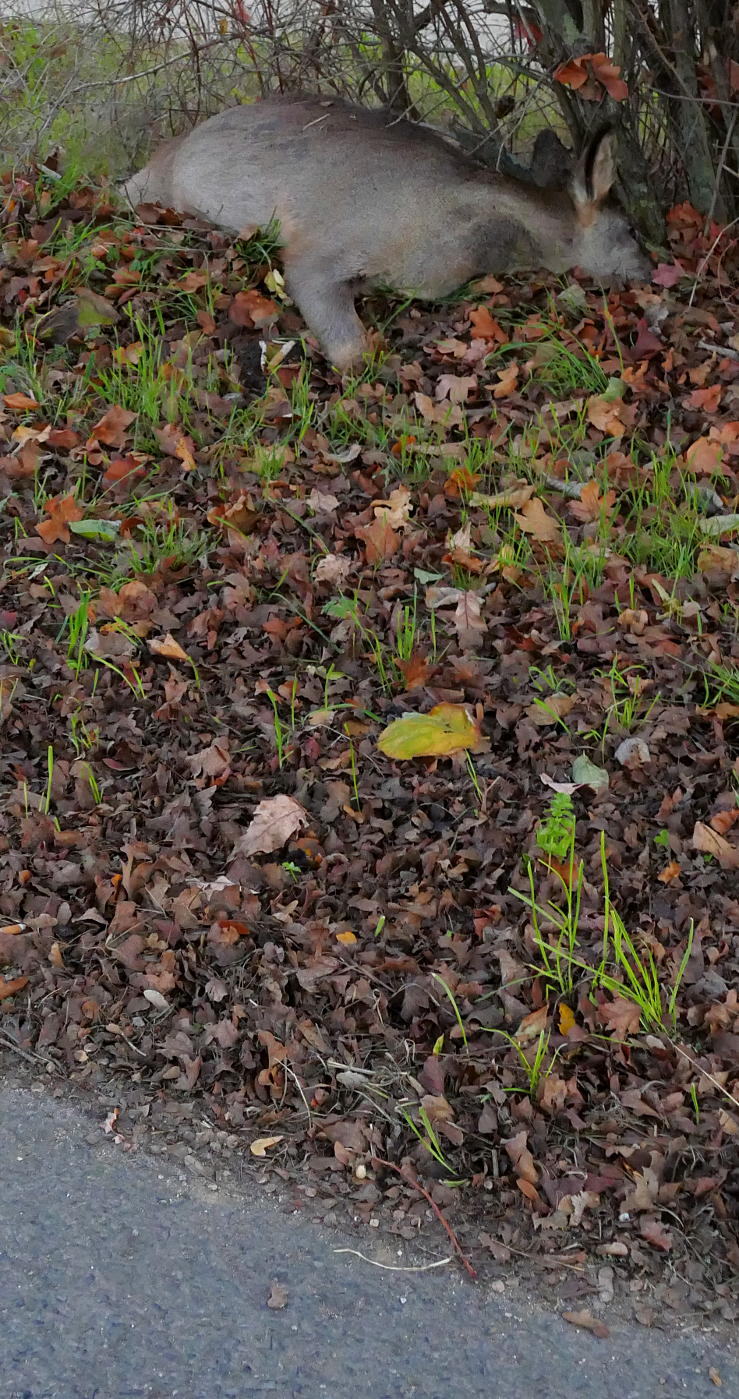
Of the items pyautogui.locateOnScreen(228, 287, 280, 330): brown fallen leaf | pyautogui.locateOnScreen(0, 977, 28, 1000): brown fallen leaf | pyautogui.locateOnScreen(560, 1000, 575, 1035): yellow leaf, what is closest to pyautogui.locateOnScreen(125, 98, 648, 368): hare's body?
pyautogui.locateOnScreen(228, 287, 280, 330): brown fallen leaf

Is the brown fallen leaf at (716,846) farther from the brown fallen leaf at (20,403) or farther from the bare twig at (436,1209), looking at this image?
the brown fallen leaf at (20,403)

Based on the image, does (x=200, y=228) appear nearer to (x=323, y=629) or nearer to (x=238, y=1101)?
(x=323, y=629)

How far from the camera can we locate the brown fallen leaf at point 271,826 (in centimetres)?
308

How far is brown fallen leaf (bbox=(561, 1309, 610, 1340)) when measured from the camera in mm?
2184

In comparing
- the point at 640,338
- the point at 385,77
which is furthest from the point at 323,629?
the point at 385,77

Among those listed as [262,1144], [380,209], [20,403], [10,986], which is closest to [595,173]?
[380,209]

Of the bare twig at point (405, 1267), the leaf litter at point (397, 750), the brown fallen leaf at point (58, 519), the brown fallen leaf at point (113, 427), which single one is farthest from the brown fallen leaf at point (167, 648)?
the bare twig at point (405, 1267)

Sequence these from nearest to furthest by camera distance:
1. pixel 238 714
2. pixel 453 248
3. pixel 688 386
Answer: pixel 238 714 → pixel 688 386 → pixel 453 248

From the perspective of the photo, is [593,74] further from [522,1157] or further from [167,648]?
[522,1157]

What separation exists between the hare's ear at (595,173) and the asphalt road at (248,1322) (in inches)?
156

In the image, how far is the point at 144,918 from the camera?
293 cm

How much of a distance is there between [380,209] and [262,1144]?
12.2ft

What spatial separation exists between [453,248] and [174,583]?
2.01 m

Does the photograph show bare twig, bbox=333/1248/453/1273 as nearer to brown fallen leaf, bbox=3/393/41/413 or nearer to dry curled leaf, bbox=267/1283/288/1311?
dry curled leaf, bbox=267/1283/288/1311
